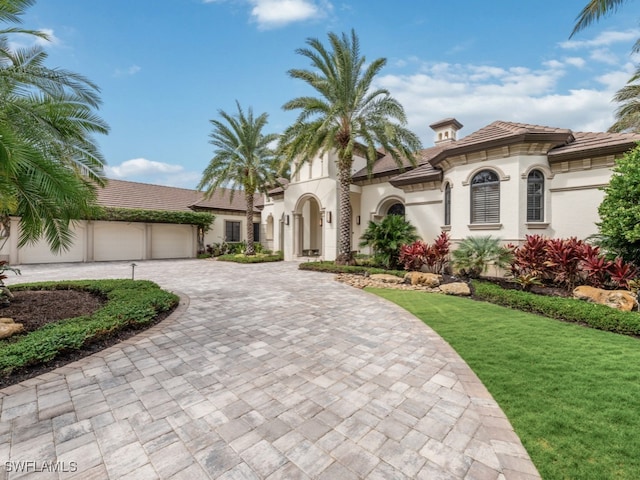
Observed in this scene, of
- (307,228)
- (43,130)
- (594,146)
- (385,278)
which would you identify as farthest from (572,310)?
(307,228)

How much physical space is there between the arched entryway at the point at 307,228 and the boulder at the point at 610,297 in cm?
1362

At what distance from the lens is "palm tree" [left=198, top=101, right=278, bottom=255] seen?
1922 centimetres

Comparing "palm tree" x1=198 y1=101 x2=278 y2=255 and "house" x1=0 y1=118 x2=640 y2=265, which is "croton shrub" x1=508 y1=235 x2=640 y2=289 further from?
"palm tree" x1=198 y1=101 x2=278 y2=255

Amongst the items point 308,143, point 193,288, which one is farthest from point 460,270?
point 193,288

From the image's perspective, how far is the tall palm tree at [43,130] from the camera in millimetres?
4723

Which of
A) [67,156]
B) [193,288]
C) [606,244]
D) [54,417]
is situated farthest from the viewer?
[193,288]

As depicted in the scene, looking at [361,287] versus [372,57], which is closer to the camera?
[361,287]

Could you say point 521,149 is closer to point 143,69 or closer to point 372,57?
point 372,57

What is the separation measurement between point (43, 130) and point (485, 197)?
1408 cm

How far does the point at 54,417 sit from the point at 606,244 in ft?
42.6

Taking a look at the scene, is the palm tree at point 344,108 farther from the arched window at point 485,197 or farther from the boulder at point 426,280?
the boulder at point 426,280

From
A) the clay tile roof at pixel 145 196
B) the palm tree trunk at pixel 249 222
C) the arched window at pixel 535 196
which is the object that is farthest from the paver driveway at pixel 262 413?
the clay tile roof at pixel 145 196

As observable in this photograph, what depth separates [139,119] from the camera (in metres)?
12.7

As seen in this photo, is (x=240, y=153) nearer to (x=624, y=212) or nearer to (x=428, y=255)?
(x=428, y=255)
